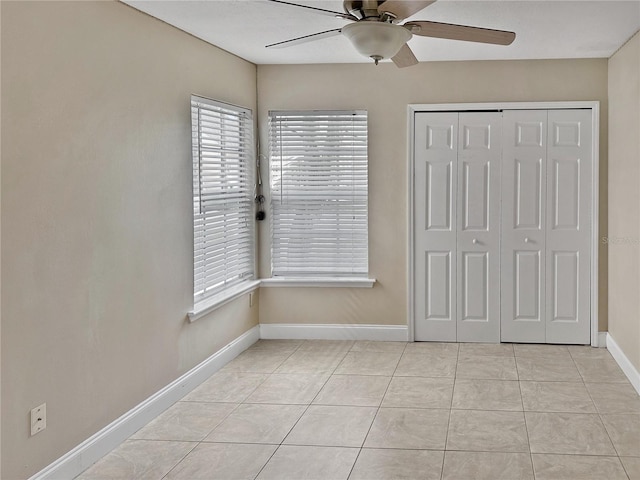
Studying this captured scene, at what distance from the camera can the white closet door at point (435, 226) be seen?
591 centimetres

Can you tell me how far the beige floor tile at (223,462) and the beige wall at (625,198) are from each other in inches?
104

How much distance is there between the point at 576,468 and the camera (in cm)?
342

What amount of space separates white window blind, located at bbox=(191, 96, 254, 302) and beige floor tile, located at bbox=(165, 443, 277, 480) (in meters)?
1.43

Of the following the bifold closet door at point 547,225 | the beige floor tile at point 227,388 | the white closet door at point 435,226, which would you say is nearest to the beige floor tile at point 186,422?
the beige floor tile at point 227,388

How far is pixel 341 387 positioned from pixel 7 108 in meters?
2.79

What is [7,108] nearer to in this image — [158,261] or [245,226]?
[158,261]

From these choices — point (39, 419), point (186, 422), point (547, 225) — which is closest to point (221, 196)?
point (186, 422)

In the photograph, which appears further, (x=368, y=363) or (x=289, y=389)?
(x=368, y=363)

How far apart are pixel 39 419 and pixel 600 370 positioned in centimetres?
378

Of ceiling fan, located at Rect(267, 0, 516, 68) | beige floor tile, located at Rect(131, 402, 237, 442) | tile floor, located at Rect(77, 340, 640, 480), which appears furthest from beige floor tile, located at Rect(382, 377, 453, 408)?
ceiling fan, located at Rect(267, 0, 516, 68)

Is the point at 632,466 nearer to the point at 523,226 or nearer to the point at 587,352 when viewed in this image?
the point at 587,352

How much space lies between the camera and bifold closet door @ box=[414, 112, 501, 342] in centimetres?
588

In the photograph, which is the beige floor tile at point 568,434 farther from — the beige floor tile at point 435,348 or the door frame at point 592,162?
the door frame at point 592,162

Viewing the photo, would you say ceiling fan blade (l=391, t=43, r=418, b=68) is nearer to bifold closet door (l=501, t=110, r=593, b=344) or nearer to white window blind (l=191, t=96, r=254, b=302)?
white window blind (l=191, t=96, r=254, b=302)
